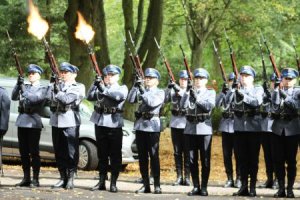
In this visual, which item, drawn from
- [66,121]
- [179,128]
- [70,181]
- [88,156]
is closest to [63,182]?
[70,181]

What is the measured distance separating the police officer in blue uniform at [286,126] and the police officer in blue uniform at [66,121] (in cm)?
340

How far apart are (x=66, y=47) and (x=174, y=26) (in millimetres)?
8279

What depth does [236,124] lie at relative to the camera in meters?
14.3

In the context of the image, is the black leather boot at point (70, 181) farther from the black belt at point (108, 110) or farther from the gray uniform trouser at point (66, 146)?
the black belt at point (108, 110)

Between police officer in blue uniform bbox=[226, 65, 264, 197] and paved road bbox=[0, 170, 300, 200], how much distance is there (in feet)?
1.48

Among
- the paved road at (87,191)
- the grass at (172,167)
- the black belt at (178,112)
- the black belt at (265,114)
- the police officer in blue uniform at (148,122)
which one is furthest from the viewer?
the grass at (172,167)

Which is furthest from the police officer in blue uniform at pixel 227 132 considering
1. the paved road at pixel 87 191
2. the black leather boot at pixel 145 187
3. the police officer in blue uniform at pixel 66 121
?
the police officer in blue uniform at pixel 66 121

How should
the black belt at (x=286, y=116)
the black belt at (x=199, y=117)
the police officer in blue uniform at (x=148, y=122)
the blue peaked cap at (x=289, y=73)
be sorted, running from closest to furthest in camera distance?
the blue peaked cap at (x=289, y=73) → the black belt at (x=286, y=116) → the black belt at (x=199, y=117) → the police officer in blue uniform at (x=148, y=122)

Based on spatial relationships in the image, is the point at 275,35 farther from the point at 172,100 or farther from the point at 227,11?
the point at 172,100

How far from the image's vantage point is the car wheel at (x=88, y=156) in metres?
17.9

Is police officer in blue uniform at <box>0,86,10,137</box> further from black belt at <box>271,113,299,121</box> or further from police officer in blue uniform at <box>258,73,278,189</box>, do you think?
black belt at <box>271,113,299,121</box>

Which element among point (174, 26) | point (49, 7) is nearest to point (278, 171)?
point (49, 7)

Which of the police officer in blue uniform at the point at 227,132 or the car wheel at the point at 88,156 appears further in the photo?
the car wheel at the point at 88,156

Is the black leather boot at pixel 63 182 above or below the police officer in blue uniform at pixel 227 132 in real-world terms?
below
